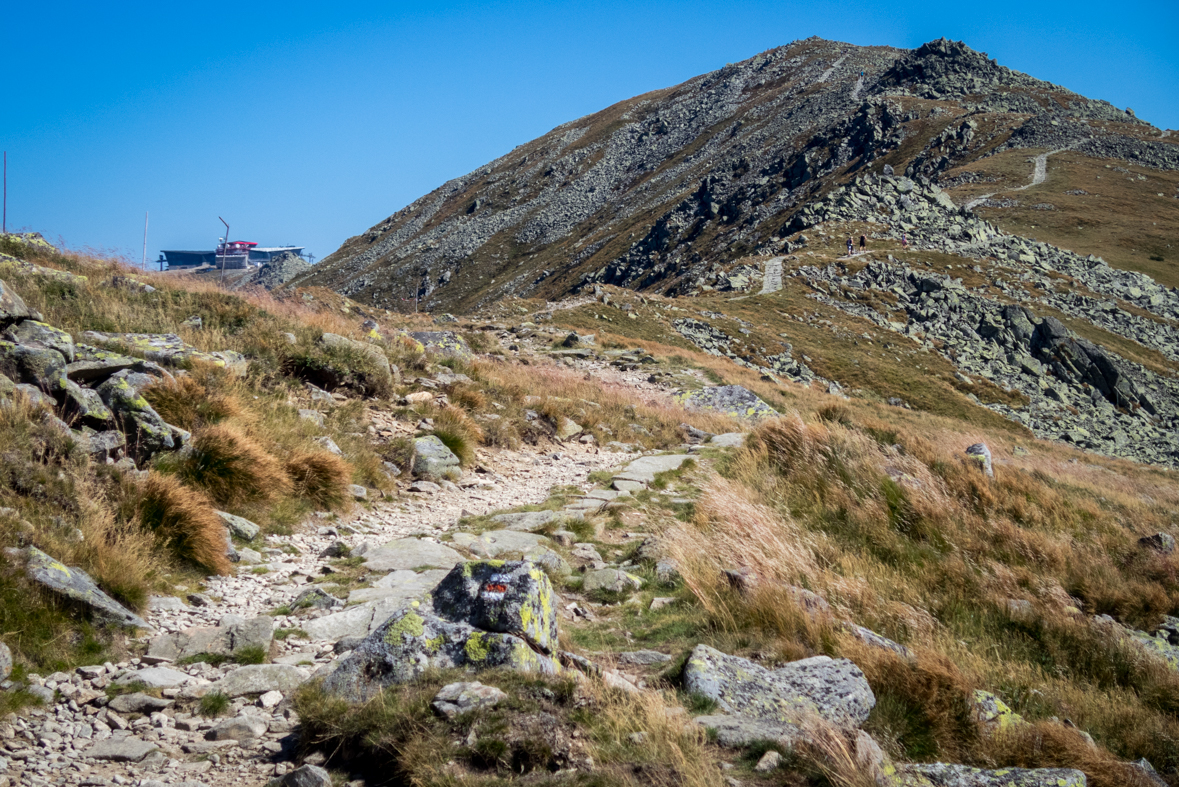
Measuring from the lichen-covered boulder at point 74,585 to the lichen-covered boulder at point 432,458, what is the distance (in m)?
4.95

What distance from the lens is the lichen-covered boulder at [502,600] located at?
3.79m

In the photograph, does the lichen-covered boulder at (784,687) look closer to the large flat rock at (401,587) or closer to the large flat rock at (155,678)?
the large flat rock at (401,587)

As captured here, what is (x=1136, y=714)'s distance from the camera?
13.3 feet

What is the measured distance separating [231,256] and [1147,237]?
157657mm

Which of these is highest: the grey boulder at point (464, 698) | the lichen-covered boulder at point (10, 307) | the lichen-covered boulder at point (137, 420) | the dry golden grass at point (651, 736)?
the lichen-covered boulder at point (10, 307)

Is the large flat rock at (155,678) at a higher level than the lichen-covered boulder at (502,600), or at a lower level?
lower

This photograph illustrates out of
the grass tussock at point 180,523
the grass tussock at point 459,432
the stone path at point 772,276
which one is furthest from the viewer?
the stone path at point 772,276

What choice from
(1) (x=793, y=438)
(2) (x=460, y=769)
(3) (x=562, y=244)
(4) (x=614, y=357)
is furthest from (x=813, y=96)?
(2) (x=460, y=769)

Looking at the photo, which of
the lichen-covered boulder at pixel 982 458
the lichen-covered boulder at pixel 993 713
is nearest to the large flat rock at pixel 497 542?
the lichen-covered boulder at pixel 993 713

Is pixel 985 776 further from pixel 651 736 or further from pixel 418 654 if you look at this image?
pixel 418 654

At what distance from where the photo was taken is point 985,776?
3.08 metres

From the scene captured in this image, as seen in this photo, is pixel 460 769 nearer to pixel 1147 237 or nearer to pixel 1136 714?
pixel 1136 714

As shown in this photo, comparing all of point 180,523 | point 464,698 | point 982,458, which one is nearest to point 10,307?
point 180,523

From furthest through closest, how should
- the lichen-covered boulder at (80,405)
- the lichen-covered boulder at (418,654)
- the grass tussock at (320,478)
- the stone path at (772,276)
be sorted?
1. the stone path at (772,276)
2. the grass tussock at (320,478)
3. the lichen-covered boulder at (80,405)
4. the lichen-covered boulder at (418,654)
